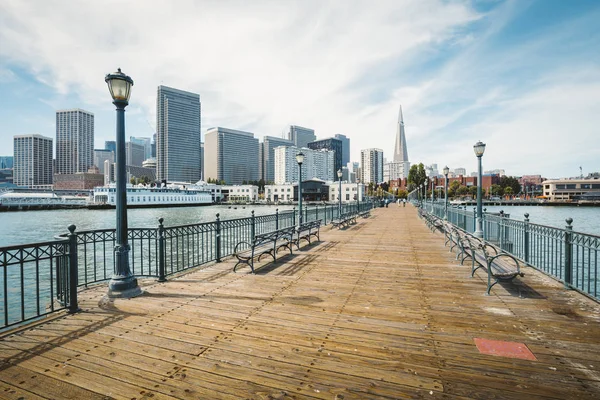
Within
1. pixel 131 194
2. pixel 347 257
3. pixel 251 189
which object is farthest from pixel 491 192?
pixel 347 257

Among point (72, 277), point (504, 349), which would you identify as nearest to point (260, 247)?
point (72, 277)

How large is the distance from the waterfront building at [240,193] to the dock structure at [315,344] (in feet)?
540

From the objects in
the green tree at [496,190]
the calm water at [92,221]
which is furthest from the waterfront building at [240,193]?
the green tree at [496,190]

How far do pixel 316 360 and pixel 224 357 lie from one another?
1.15m

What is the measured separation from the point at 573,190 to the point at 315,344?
18190 cm

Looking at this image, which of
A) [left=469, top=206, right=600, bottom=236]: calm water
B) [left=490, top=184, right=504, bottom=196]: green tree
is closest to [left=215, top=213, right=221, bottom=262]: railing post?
[left=469, top=206, right=600, bottom=236]: calm water

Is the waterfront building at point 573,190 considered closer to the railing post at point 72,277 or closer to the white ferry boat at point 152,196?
the white ferry boat at point 152,196

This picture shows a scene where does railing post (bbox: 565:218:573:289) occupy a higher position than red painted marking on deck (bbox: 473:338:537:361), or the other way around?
railing post (bbox: 565:218:573:289)

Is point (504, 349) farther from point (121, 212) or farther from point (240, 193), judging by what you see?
point (240, 193)

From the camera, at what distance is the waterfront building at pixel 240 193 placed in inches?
6727

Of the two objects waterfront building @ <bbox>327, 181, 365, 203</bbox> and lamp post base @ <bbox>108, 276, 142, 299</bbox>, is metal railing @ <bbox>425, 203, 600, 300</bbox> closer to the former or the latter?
lamp post base @ <bbox>108, 276, 142, 299</bbox>

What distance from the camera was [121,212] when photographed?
6379mm

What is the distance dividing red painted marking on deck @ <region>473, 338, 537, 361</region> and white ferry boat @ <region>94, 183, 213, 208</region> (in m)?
124

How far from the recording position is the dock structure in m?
3.27
